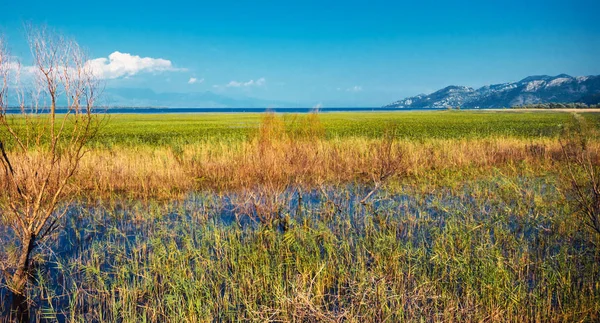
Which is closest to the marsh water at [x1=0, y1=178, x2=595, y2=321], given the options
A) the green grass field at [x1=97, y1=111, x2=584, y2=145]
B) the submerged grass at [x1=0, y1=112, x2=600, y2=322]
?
the submerged grass at [x1=0, y1=112, x2=600, y2=322]

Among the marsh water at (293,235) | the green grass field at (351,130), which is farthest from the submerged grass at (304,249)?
the green grass field at (351,130)

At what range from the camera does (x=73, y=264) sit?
6.40 meters

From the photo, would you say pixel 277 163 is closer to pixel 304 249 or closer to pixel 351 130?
pixel 304 249

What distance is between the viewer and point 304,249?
6891 mm

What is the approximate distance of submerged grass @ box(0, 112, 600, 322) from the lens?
493cm

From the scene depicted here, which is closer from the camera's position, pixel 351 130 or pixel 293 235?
pixel 293 235

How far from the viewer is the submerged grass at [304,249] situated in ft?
16.2

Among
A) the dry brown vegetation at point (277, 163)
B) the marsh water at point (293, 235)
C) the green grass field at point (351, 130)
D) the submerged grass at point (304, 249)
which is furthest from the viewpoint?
the green grass field at point (351, 130)

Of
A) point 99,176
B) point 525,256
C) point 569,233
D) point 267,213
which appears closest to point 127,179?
point 99,176

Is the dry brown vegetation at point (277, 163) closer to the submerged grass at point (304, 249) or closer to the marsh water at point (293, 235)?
the submerged grass at point (304, 249)

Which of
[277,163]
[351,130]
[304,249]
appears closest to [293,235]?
[304,249]

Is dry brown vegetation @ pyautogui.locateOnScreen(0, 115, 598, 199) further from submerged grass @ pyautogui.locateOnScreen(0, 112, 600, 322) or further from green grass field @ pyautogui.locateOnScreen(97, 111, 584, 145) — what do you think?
green grass field @ pyautogui.locateOnScreen(97, 111, 584, 145)

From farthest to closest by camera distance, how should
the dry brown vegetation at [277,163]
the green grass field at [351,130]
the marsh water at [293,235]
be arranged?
the green grass field at [351,130] → the dry brown vegetation at [277,163] → the marsh water at [293,235]

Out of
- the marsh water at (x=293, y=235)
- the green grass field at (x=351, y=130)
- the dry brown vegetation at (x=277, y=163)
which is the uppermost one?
the green grass field at (x=351, y=130)
